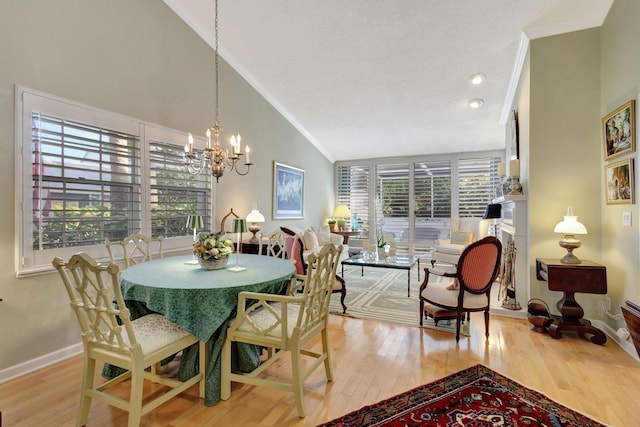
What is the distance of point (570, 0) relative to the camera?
301 centimetres

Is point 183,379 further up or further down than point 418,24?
further down

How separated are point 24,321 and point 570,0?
5614mm

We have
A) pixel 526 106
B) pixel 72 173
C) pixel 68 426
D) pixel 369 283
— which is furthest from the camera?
pixel 369 283

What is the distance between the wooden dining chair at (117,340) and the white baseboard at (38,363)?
3.54ft

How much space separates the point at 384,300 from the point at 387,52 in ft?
10.6

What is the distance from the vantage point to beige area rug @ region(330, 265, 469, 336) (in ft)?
11.3

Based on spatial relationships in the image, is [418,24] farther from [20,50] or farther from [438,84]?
[20,50]

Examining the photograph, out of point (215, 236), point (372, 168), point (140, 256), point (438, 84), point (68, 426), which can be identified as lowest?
point (68, 426)

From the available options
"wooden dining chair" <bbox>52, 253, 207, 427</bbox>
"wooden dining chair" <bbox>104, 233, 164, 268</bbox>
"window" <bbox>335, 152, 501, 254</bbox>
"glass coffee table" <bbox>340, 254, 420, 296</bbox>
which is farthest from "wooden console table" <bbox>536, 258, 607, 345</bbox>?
"wooden dining chair" <bbox>104, 233, 164, 268</bbox>

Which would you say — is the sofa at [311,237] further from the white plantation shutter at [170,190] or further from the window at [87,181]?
the window at [87,181]

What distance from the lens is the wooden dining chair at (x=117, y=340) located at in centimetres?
153

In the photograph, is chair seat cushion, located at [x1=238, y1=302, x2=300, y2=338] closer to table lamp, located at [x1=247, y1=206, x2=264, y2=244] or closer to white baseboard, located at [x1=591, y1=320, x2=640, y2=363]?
table lamp, located at [x1=247, y1=206, x2=264, y2=244]

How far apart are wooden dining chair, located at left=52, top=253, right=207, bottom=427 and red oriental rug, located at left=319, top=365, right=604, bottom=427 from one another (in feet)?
3.30

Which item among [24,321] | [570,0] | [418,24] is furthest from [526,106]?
[24,321]
